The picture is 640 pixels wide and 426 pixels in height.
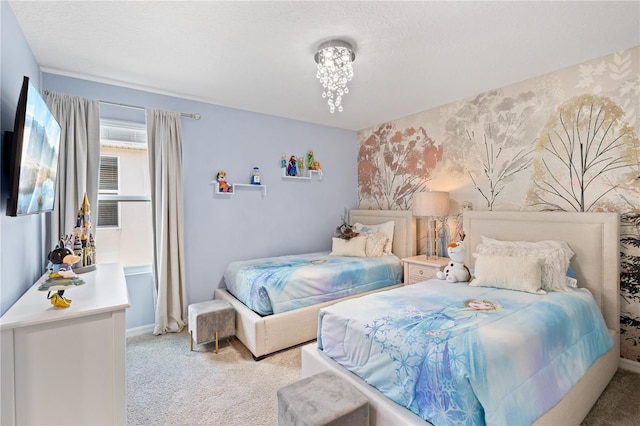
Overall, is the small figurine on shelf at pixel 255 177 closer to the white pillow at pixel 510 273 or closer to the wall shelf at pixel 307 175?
the wall shelf at pixel 307 175

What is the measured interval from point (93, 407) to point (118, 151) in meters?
2.55

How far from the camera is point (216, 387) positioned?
2.25 meters

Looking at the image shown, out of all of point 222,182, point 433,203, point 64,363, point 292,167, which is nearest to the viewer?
point 64,363

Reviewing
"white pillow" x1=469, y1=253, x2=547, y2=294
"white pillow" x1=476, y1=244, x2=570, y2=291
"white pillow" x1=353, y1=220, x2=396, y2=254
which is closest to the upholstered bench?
"white pillow" x1=469, y1=253, x2=547, y2=294

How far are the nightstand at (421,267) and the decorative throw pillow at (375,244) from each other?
0.33 metres

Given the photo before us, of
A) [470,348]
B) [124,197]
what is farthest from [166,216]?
[470,348]

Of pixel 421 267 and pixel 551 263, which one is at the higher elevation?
pixel 551 263

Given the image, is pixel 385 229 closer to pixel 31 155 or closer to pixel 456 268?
pixel 456 268

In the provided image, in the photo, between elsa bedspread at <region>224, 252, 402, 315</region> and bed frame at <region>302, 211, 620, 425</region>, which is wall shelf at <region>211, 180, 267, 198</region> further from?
bed frame at <region>302, 211, 620, 425</region>

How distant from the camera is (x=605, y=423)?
71.9 inches

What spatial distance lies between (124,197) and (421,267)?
331 centimetres

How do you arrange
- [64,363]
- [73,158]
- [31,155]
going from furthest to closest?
[73,158] → [31,155] → [64,363]

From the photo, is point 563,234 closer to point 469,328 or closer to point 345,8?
point 469,328

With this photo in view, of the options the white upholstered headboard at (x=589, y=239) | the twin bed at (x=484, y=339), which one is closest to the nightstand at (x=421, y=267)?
the twin bed at (x=484, y=339)
